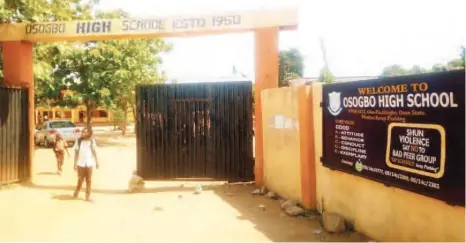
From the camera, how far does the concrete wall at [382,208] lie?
3.88 metres

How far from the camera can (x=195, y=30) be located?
8.37 meters

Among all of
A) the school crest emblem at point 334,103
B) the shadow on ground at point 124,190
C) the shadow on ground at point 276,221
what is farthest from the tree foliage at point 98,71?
the school crest emblem at point 334,103

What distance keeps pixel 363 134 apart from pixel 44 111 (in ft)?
166

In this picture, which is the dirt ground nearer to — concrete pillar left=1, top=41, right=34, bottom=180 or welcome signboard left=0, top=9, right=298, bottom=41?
concrete pillar left=1, top=41, right=34, bottom=180

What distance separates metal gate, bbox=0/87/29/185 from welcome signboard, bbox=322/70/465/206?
23.5 feet

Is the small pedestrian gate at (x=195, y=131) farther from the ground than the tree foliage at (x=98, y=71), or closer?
closer

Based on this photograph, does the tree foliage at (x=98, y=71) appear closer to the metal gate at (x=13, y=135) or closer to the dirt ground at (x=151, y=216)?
the metal gate at (x=13, y=135)

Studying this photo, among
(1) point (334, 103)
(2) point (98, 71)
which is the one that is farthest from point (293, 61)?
(1) point (334, 103)

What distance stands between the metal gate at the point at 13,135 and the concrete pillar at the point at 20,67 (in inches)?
4.0

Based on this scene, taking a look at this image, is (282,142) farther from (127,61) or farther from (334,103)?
(127,61)

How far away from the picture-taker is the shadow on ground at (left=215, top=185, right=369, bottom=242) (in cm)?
529

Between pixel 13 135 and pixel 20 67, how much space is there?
1668 mm

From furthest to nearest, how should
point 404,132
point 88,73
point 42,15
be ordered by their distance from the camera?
point 88,73 → point 42,15 → point 404,132

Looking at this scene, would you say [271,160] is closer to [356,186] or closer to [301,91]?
[301,91]
